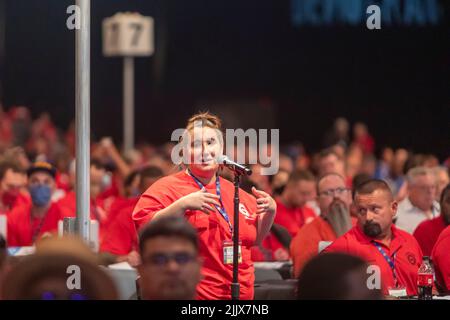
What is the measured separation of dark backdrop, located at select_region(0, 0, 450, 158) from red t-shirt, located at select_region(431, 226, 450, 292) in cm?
1141

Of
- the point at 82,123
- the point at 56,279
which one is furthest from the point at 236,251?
the point at 56,279

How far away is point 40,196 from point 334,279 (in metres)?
7.78

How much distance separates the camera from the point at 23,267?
4.59m

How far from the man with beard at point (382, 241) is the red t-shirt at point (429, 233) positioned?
1886 mm

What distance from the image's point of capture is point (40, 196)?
1230 cm

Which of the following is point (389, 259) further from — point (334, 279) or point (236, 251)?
point (334, 279)

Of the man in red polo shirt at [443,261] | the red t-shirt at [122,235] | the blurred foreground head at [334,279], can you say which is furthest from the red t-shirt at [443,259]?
the blurred foreground head at [334,279]

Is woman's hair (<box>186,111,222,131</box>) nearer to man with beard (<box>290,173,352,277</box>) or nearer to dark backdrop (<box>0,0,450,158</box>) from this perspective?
man with beard (<box>290,173,352,277</box>)

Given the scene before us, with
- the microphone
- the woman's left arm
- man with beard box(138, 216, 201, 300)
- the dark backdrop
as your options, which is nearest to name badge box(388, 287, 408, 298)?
the woman's left arm

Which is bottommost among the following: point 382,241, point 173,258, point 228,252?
point 382,241

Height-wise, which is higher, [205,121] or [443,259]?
[205,121]
